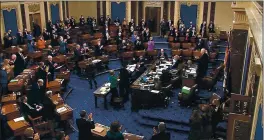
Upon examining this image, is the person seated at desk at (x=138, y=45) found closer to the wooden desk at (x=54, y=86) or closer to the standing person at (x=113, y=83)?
the standing person at (x=113, y=83)

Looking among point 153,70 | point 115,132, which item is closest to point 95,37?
point 153,70

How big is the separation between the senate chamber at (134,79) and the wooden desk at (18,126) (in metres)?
0.03

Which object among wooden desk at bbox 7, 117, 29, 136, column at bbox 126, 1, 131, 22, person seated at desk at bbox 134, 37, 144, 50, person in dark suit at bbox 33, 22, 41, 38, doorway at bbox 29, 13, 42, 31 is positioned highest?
column at bbox 126, 1, 131, 22

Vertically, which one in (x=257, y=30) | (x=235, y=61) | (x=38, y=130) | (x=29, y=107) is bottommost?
(x=38, y=130)

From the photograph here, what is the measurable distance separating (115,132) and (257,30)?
138 inches

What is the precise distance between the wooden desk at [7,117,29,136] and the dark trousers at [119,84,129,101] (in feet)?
11.6

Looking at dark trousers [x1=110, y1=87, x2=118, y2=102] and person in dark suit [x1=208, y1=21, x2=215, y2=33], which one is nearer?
dark trousers [x1=110, y1=87, x2=118, y2=102]

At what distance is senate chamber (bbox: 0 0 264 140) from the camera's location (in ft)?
23.1

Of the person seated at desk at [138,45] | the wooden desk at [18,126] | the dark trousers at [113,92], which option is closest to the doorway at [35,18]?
the person seated at desk at [138,45]

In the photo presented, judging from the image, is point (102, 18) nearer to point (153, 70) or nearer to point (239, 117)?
point (153, 70)

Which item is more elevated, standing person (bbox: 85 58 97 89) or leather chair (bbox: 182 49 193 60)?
leather chair (bbox: 182 49 193 60)

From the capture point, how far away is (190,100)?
9.94 m

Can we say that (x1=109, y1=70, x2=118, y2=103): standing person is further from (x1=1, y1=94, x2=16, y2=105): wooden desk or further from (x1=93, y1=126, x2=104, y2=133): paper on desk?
(x1=1, y1=94, x2=16, y2=105): wooden desk

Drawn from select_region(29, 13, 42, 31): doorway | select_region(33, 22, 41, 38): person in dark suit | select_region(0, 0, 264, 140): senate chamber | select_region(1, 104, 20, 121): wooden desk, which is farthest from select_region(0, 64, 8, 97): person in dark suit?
select_region(29, 13, 42, 31): doorway
